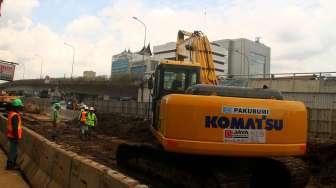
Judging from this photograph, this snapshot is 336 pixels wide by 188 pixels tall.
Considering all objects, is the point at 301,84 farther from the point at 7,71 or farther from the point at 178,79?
the point at 178,79

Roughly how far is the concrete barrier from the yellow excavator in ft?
6.02

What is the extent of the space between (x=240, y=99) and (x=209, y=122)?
27.4 inches

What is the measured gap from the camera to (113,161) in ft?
49.9

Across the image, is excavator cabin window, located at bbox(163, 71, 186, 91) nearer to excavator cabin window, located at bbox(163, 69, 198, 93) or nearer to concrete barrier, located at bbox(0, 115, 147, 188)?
excavator cabin window, located at bbox(163, 69, 198, 93)

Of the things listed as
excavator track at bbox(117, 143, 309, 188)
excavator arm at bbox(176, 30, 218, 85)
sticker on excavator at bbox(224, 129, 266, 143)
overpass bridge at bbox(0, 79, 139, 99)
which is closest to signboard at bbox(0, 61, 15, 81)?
overpass bridge at bbox(0, 79, 139, 99)

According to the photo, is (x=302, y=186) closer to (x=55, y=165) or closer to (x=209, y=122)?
(x=209, y=122)

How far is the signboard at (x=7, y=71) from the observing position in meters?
56.6

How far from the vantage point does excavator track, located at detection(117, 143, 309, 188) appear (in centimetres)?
877

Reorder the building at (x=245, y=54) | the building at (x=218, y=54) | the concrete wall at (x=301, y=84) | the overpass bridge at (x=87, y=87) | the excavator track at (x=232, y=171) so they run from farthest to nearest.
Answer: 1. the building at (x=245, y=54)
2. the building at (x=218, y=54)
3. the overpass bridge at (x=87, y=87)
4. the concrete wall at (x=301, y=84)
5. the excavator track at (x=232, y=171)

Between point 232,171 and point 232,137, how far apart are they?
940 mm

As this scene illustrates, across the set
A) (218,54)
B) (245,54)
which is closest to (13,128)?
(218,54)

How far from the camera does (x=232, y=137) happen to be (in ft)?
27.5

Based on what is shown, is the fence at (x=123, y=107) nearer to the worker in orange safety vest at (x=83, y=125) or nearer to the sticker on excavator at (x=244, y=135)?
the worker in orange safety vest at (x=83, y=125)

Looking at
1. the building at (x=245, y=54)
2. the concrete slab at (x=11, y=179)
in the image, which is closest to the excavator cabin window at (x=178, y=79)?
the concrete slab at (x=11, y=179)
